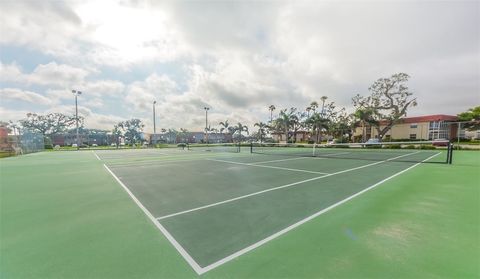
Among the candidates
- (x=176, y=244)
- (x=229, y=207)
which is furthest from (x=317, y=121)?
(x=176, y=244)

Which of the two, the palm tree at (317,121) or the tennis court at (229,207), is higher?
the palm tree at (317,121)

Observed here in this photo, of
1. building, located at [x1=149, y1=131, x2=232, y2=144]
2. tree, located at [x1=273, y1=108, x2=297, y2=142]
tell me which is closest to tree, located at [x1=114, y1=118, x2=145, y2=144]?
building, located at [x1=149, y1=131, x2=232, y2=144]

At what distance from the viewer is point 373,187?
5.94 m

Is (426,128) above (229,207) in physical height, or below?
above

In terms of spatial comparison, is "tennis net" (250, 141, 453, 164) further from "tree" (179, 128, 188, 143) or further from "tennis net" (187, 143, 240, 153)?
"tree" (179, 128, 188, 143)

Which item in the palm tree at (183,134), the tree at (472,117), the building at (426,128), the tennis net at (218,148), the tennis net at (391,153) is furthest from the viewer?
the palm tree at (183,134)

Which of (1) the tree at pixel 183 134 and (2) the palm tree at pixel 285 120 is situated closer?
(2) the palm tree at pixel 285 120

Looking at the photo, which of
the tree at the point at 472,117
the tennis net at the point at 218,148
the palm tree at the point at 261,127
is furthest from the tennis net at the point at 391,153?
the palm tree at the point at 261,127

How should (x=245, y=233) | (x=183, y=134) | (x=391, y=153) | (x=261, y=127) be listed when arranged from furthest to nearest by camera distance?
(x=183, y=134), (x=261, y=127), (x=391, y=153), (x=245, y=233)

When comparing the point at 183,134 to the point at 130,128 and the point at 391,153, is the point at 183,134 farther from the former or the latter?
the point at 391,153

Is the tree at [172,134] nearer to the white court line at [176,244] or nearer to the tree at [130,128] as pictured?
the tree at [130,128]

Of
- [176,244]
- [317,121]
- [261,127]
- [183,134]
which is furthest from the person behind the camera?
[183,134]

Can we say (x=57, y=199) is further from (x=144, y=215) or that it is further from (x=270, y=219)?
(x=270, y=219)

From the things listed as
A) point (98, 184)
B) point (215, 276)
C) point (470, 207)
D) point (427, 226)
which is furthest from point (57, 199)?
point (470, 207)
